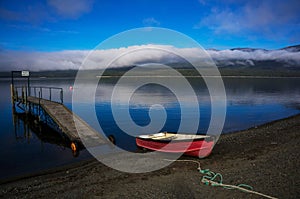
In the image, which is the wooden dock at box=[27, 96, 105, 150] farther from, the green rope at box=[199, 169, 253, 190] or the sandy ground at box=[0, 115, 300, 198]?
the green rope at box=[199, 169, 253, 190]

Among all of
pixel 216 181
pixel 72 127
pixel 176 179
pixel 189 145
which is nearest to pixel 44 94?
pixel 72 127

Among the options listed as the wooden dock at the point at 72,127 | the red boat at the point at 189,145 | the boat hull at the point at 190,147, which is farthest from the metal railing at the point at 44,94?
the boat hull at the point at 190,147

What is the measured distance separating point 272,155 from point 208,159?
382 cm

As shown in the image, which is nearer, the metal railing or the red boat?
the red boat

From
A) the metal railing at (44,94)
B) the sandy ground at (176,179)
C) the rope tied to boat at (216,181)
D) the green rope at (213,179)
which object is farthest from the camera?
the metal railing at (44,94)

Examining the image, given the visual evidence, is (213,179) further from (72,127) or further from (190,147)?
(72,127)

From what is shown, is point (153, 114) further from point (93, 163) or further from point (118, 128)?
point (93, 163)

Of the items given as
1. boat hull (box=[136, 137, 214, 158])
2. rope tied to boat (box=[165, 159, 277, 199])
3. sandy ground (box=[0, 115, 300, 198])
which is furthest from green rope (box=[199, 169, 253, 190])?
boat hull (box=[136, 137, 214, 158])

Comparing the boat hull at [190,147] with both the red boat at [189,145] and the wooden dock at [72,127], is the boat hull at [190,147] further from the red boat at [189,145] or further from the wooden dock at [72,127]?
the wooden dock at [72,127]

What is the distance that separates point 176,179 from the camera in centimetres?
1130

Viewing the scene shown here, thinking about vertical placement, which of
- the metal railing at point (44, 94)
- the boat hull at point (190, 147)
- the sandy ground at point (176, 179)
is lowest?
the sandy ground at point (176, 179)

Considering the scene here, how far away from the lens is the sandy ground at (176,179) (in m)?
9.86

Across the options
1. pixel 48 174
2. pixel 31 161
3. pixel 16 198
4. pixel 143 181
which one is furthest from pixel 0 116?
pixel 143 181

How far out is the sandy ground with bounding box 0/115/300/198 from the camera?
986 cm
